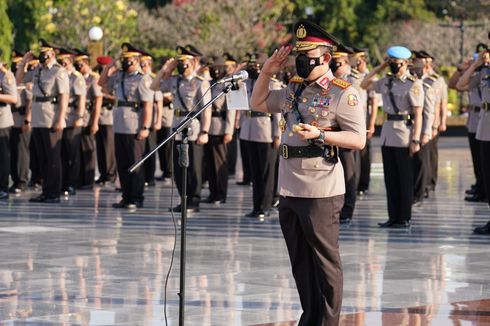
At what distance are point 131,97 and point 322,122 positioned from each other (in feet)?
30.3

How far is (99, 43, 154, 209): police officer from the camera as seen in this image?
17.3 m

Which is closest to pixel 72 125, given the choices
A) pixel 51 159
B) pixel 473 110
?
pixel 51 159

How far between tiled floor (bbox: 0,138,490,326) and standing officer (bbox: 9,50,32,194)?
1.65m

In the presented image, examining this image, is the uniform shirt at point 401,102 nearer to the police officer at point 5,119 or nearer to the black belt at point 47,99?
the black belt at point 47,99

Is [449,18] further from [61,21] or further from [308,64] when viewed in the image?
[308,64]

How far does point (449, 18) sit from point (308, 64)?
173 ft

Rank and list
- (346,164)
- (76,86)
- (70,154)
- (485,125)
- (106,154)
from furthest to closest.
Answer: (106,154)
(70,154)
(76,86)
(346,164)
(485,125)

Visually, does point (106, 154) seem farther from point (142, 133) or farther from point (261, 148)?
point (261, 148)

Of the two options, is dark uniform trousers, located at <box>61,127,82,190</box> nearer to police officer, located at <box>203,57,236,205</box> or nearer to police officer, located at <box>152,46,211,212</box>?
police officer, located at <box>203,57,236,205</box>

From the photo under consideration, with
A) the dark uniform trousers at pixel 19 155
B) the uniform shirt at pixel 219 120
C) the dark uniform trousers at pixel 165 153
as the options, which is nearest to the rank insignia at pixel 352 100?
the uniform shirt at pixel 219 120

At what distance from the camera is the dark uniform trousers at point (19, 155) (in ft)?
64.8

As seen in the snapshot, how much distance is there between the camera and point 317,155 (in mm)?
8312

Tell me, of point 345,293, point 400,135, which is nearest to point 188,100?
point 400,135

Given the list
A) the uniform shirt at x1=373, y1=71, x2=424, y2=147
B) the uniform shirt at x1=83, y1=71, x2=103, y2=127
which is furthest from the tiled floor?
the uniform shirt at x1=83, y1=71, x2=103, y2=127
